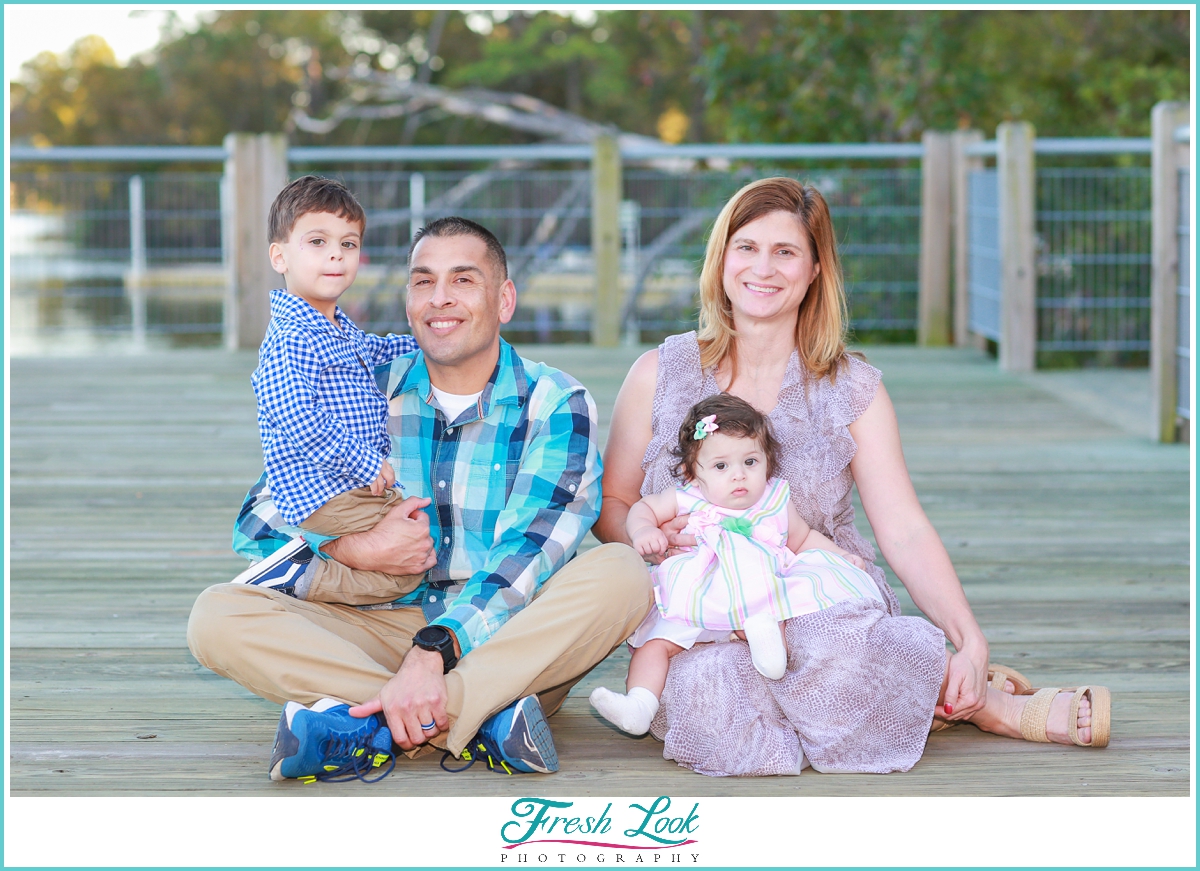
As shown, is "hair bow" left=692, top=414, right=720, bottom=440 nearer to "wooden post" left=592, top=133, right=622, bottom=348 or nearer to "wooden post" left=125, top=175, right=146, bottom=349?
"wooden post" left=592, top=133, right=622, bottom=348

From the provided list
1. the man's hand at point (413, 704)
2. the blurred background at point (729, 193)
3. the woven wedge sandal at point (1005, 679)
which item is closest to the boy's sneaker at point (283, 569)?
the man's hand at point (413, 704)

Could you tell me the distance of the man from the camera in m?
2.48

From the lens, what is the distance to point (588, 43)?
23125 millimetres

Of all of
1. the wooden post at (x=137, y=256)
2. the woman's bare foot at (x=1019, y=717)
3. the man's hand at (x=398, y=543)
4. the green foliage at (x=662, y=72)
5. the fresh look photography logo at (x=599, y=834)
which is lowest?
the fresh look photography logo at (x=599, y=834)

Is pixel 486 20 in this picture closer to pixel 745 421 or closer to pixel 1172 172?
pixel 1172 172

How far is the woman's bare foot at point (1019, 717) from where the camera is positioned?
262cm

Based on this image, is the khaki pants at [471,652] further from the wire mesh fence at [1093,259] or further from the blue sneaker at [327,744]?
the wire mesh fence at [1093,259]

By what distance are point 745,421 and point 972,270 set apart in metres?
6.27

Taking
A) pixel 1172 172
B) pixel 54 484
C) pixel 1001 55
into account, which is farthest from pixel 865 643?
pixel 1001 55

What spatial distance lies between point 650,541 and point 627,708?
335 mm

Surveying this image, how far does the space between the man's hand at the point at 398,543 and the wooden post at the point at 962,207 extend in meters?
6.48

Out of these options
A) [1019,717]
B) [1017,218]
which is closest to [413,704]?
[1019,717]

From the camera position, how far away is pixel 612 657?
10.7 feet

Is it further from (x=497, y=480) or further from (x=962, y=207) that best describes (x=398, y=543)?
(x=962, y=207)
